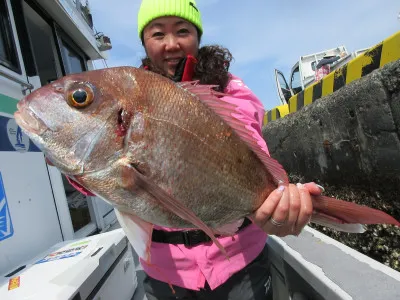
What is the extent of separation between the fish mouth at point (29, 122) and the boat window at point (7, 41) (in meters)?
2.41

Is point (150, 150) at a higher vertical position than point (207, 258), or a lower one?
higher

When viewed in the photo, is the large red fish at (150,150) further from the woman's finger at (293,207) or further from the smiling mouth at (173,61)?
the smiling mouth at (173,61)

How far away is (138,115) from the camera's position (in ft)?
3.88

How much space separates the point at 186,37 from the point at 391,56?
1.96 metres

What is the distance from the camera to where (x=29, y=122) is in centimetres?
114

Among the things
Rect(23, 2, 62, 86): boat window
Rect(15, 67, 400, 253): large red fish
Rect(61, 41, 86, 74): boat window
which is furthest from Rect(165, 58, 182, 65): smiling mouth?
Rect(61, 41, 86, 74): boat window

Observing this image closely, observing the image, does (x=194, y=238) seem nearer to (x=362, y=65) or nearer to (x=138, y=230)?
(x=138, y=230)

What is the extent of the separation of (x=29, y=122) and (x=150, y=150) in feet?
1.43

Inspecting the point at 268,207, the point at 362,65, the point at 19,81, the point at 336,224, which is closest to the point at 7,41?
the point at 19,81

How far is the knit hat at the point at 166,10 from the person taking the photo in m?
1.90

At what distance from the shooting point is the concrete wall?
251 cm

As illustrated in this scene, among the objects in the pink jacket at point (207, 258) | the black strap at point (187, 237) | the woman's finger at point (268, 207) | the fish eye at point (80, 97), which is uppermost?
the fish eye at point (80, 97)

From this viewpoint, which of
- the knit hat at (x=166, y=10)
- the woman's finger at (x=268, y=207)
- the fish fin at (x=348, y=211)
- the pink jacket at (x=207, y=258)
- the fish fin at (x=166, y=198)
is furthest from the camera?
the knit hat at (x=166, y=10)

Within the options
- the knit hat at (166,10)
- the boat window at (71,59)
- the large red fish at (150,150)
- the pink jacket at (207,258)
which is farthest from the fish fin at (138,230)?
the boat window at (71,59)
